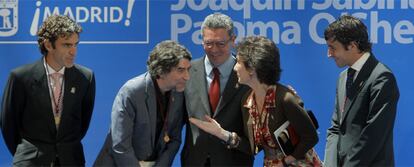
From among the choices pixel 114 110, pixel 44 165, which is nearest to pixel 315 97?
pixel 114 110

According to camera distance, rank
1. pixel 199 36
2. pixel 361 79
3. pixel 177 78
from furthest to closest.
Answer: pixel 199 36 < pixel 177 78 < pixel 361 79

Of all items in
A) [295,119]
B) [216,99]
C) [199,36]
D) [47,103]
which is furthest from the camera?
[199,36]

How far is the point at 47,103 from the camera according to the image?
179 inches

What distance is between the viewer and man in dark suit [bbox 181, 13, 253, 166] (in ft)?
15.2

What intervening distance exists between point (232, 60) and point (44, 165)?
131cm

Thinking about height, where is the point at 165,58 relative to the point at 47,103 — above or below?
above

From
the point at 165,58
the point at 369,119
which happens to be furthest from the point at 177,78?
the point at 369,119

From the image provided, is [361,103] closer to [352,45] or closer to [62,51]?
[352,45]

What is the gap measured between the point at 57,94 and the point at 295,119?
1.46 meters

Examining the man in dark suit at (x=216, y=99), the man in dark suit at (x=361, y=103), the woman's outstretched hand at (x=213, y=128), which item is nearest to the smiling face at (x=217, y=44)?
the man in dark suit at (x=216, y=99)

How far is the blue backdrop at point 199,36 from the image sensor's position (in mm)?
5305

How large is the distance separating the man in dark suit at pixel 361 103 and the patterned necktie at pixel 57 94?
1.64m

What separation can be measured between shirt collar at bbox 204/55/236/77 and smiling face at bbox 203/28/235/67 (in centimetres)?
3

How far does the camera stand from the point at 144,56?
5.48 metres
